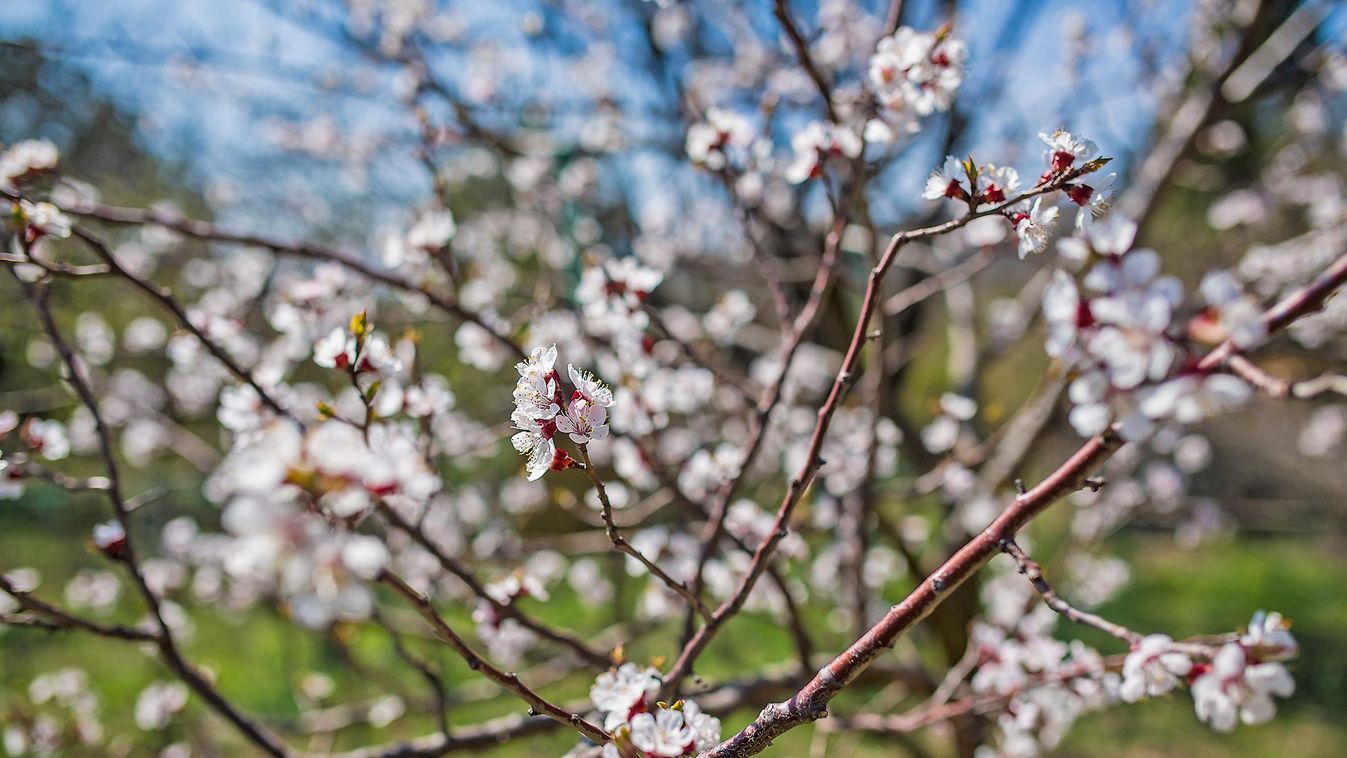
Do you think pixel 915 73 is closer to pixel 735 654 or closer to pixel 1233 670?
pixel 1233 670

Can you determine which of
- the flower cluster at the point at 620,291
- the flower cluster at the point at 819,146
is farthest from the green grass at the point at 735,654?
the flower cluster at the point at 819,146

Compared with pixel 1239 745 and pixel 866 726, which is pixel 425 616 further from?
pixel 1239 745

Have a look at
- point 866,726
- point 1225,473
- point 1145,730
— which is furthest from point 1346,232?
point 1225,473

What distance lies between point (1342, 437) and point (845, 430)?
419 centimetres

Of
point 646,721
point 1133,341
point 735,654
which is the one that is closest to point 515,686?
point 646,721

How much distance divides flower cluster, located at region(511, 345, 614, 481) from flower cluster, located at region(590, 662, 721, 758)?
304 mm

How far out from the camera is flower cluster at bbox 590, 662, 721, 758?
2.82ft

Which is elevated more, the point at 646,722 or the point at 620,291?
the point at 620,291

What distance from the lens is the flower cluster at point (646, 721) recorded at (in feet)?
2.82

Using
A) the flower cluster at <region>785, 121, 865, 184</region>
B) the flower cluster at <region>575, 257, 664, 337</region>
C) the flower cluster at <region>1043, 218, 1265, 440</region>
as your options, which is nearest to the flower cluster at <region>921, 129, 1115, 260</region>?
the flower cluster at <region>1043, 218, 1265, 440</region>

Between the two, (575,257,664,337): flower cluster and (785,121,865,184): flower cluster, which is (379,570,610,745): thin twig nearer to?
(575,257,664,337): flower cluster

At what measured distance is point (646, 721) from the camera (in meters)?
0.88

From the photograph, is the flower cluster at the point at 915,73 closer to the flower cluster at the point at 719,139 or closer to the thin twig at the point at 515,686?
the flower cluster at the point at 719,139

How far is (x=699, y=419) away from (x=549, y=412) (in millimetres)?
1960
